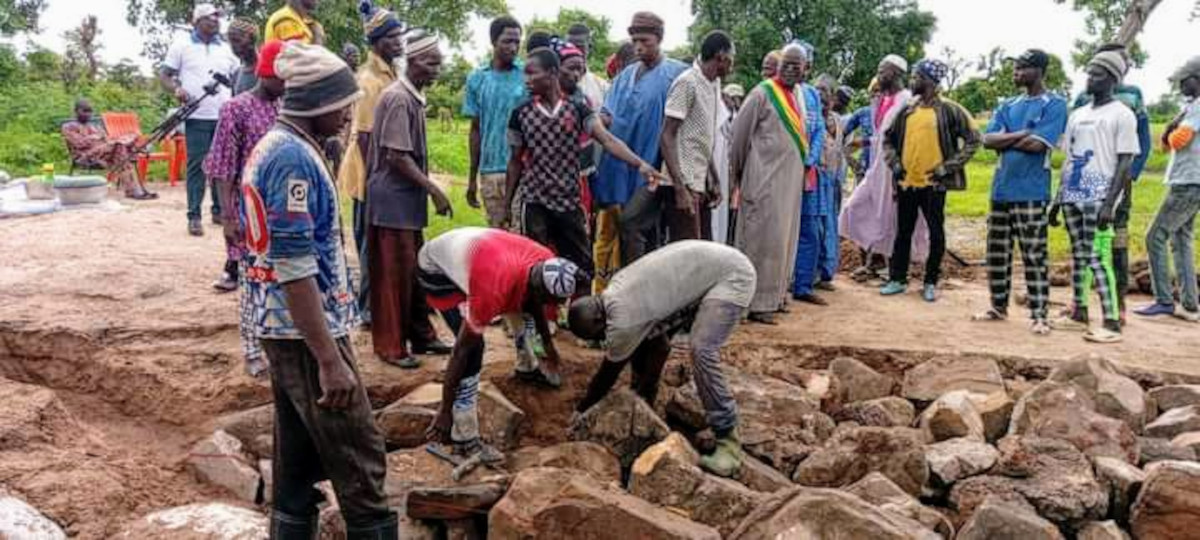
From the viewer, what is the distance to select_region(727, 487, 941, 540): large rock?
3.17 metres

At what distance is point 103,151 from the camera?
10.9 m

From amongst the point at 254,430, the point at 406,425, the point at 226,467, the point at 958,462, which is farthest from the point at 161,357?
the point at 958,462

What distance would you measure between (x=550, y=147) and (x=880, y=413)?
210cm

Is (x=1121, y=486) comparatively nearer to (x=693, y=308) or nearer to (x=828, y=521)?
(x=828, y=521)

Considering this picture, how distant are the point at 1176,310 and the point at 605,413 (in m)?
4.67

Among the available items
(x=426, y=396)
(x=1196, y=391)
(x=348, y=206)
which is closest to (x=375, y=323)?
(x=426, y=396)

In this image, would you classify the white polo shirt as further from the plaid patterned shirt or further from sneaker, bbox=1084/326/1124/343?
sneaker, bbox=1084/326/1124/343

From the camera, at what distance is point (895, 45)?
26734mm

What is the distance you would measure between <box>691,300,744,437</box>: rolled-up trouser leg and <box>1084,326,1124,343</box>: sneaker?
2916 millimetres

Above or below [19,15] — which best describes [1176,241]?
below

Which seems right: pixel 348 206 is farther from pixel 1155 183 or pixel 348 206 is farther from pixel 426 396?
pixel 1155 183

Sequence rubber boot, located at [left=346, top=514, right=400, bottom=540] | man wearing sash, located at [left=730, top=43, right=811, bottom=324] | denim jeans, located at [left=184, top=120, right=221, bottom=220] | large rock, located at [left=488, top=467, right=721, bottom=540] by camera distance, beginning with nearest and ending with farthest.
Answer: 1. rubber boot, located at [left=346, top=514, right=400, bottom=540]
2. large rock, located at [left=488, top=467, right=721, bottom=540]
3. man wearing sash, located at [left=730, top=43, right=811, bottom=324]
4. denim jeans, located at [left=184, top=120, right=221, bottom=220]

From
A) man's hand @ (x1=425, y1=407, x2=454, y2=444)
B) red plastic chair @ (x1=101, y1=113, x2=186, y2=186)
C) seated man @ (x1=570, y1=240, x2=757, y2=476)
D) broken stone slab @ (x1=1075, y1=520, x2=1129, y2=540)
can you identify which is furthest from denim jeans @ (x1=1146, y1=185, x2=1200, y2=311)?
red plastic chair @ (x1=101, y1=113, x2=186, y2=186)

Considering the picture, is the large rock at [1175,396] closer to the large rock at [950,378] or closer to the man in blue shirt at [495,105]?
the large rock at [950,378]
